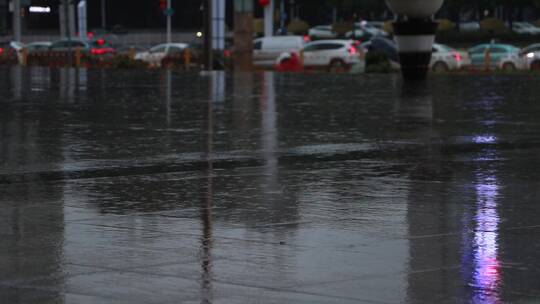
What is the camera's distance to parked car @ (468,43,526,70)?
49.5m

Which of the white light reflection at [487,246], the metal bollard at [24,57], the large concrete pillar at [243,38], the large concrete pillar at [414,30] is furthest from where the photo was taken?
the metal bollard at [24,57]

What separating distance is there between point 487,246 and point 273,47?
1998 inches

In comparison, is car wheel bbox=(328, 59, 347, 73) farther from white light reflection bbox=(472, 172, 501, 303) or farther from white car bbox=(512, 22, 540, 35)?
white car bbox=(512, 22, 540, 35)

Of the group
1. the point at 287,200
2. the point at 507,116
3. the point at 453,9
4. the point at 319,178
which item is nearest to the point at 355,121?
the point at 507,116

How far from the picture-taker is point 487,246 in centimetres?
870

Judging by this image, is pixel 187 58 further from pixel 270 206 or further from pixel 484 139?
pixel 270 206

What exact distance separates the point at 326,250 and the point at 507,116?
12.8 m

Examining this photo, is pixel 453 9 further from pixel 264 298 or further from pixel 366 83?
pixel 264 298

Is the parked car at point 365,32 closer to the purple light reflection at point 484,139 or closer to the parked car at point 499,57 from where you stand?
the parked car at point 499,57

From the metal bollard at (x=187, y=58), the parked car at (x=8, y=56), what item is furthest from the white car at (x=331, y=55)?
→ the parked car at (x=8, y=56)

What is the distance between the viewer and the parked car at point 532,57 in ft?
153

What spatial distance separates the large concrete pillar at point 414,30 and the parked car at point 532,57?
13.8m

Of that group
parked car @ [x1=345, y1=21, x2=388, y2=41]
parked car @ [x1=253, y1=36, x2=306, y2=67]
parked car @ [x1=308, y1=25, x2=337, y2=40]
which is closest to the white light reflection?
parked car @ [x1=253, y1=36, x2=306, y2=67]

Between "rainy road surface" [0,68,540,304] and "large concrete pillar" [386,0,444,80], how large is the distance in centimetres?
1048
